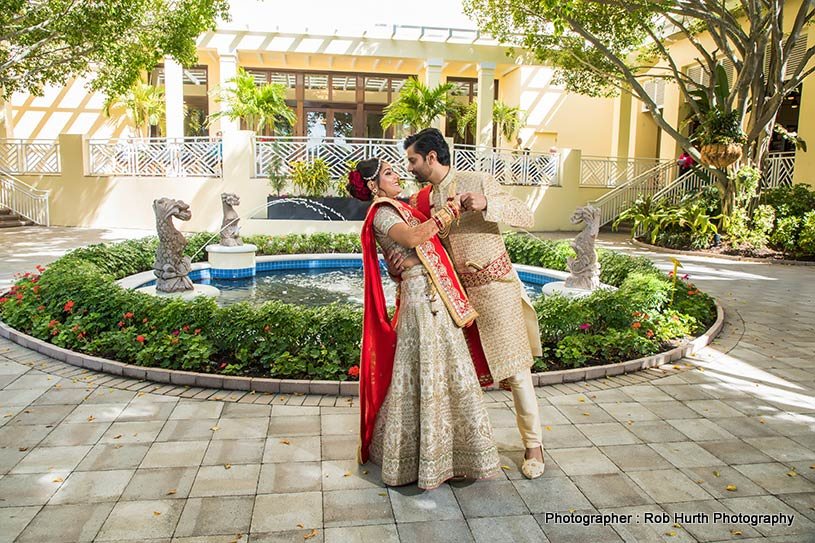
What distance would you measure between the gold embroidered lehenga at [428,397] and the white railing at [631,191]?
14671 mm

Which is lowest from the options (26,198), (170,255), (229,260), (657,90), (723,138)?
(229,260)

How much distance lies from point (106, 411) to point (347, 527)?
85.0 inches

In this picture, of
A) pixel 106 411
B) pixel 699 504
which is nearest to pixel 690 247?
pixel 699 504

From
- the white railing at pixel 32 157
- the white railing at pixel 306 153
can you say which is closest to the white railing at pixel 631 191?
the white railing at pixel 306 153

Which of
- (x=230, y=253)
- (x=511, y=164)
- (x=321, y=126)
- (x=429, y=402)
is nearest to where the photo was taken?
(x=429, y=402)

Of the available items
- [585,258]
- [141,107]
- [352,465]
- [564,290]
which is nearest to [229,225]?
[564,290]

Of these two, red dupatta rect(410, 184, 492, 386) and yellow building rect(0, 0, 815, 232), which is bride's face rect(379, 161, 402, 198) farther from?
yellow building rect(0, 0, 815, 232)

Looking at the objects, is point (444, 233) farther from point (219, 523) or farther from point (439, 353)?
point (219, 523)

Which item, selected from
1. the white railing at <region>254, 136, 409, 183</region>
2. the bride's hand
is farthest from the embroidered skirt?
the white railing at <region>254, 136, 409, 183</region>

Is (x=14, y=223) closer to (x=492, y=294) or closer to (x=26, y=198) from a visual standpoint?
(x=26, y=198)

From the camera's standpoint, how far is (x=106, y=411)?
13.5ft

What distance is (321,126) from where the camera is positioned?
2289 cm

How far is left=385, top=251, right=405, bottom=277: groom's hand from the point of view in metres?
3.12

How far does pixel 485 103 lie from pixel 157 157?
9.72 meters
